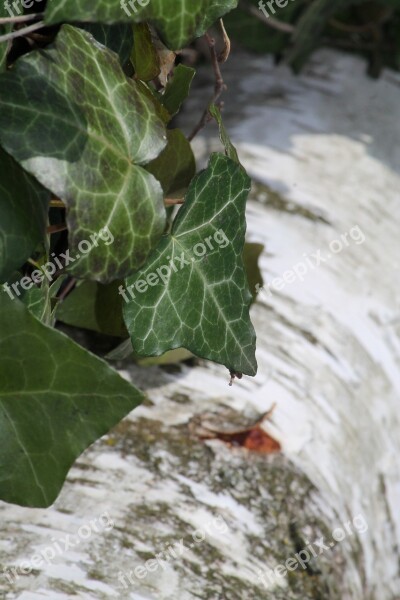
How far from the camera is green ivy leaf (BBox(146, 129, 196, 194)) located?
0.89 metres

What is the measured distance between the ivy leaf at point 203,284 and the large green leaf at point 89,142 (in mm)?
56

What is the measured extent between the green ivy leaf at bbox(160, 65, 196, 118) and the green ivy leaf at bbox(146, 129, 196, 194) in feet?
0.14

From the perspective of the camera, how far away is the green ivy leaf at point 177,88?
2.75ft

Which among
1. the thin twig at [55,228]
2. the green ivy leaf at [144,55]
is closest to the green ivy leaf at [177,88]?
the green ivy leaf at [144,55]

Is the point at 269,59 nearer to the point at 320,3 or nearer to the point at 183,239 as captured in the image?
the point at 320,3

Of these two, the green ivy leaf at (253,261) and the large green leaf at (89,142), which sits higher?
the large green leaf at (89,142)

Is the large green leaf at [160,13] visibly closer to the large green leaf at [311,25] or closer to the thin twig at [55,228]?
the thin twig at [55,228]

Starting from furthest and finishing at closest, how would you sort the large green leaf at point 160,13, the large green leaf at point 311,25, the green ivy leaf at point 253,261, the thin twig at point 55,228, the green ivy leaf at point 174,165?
1. the large green leaf at point 311,25
2. the green ivy leaf at point 253,261
3. the green ivy leaf at point 174,165
4. the thin twig at point 55,228
5. the large green leaf at point 160,13

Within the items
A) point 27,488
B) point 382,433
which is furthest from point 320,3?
point 27,488

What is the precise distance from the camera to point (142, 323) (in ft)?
2.54

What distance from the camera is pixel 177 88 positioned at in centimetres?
85

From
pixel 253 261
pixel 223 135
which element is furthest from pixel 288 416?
pixel 223 135

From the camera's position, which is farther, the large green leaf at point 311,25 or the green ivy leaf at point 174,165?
the large green leaf at point 311,25

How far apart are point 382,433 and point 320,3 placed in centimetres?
91
